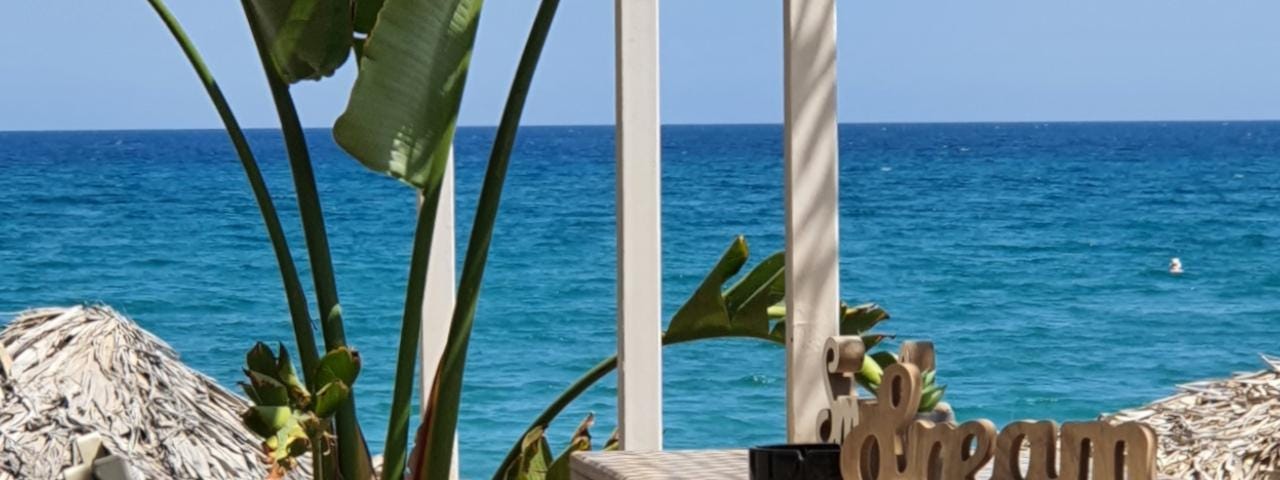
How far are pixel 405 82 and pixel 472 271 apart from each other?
0.29 m

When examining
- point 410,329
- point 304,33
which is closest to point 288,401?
point 410,329

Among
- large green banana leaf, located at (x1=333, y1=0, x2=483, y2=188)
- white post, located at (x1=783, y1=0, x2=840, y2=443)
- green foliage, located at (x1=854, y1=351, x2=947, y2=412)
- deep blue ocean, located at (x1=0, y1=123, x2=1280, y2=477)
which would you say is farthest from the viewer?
deep blue ocean, located at (x1=0, y1=123, x2=1280, y2=477)

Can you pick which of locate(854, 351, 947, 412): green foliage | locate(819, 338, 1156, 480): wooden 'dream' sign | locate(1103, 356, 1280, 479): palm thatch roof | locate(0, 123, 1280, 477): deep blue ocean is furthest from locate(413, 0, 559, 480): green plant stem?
locate(0, 123, 1280, 477): deep blue ocean

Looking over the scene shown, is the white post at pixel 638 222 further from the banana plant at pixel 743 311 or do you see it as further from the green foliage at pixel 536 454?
the green foliage at pixel 536 454

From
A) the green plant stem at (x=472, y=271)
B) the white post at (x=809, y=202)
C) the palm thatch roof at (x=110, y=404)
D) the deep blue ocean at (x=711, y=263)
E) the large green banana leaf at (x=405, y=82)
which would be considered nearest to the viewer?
the white post at (x=809, y=202)

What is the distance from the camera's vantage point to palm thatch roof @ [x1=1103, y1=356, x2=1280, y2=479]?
3.47 meters

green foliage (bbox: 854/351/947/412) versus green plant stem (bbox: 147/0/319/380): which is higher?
green plant stem (bbox: 147/0/319/380)

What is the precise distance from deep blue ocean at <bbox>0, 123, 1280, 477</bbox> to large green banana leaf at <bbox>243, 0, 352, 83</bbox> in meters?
5.82

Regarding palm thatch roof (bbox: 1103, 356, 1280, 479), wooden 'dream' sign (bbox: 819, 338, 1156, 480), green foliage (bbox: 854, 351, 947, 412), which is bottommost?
palm thatch roof (bbox: 1103, 356, 1280, 479)

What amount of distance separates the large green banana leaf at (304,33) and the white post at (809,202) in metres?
0.61

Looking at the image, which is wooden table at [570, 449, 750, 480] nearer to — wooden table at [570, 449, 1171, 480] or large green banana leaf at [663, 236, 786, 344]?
wooden table at [570, 449, 1171, 480]

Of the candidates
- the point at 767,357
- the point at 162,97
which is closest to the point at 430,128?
the point at 767,357

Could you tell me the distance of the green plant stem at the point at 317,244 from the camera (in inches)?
89.0

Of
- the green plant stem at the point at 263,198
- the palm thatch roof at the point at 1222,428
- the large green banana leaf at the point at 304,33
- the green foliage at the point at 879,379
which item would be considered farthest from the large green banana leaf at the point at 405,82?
the palm thatch roof at the point at 1222,428
